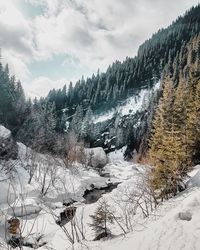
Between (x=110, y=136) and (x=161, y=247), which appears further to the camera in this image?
(x=110, y=136)

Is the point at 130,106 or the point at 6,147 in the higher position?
the point at 130,106

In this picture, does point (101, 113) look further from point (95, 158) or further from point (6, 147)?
point (6, 147)

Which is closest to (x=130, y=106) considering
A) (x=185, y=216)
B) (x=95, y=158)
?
(x=95, y=158)

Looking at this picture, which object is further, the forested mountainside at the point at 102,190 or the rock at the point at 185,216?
the forested mountainside at the point at 102,190

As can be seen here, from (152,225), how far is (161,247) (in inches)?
100

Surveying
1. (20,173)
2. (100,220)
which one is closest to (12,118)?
(20,173)

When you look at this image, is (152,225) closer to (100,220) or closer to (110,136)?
(100,220)

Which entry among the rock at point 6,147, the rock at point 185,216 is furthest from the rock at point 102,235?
the rock at point 6,147

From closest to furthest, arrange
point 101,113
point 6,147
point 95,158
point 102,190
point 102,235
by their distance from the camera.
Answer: point 102,235 → point 6,147 → point 102,190 → point 95,158 → point 101,113

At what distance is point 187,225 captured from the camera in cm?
1568

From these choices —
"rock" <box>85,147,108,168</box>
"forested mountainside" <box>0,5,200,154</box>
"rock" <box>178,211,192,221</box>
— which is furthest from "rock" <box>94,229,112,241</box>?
"rock" <box>85,147,108,168</box>

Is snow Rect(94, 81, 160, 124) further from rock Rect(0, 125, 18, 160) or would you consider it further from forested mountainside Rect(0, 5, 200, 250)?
rock Rect(0, 125, 18, 160)

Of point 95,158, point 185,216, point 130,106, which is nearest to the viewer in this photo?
point 185,216

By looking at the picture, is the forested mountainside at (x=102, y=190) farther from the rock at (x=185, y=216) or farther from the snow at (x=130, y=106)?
the snow at (x=130, y=106)
